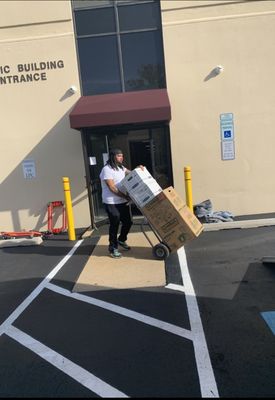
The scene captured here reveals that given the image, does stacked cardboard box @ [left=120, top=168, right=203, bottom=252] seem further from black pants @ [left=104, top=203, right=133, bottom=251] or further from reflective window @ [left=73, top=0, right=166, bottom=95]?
reflective window @ [left=73, top=0, right=166, bottom=95]

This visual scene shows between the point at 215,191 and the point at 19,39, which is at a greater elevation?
the point at 19,39

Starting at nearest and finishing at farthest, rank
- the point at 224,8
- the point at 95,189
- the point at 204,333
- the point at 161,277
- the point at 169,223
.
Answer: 1. the point at 204,333
2. the point at 161,277
3. the point at 169,223
4. the point at 224,8
5. the point at 95,189

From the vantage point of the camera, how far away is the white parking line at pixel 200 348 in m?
3.16

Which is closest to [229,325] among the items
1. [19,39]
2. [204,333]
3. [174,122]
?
[204,333]

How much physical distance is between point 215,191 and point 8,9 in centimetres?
660

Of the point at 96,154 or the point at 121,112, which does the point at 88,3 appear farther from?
the point at 96,154

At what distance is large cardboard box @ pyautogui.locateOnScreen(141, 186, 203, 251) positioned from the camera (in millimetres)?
6273

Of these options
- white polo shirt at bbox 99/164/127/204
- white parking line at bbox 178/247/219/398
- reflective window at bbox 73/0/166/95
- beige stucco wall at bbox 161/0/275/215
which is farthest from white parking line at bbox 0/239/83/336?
reflective window at bbox 73/0/166/95

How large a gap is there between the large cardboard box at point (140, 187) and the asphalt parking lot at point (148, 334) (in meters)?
1.13

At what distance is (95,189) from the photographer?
1005 cm

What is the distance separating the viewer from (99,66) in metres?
9.84

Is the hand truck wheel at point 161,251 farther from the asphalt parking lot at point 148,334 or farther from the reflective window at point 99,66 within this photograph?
the reflective window at point 99,66

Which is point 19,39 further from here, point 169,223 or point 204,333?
point 204,333

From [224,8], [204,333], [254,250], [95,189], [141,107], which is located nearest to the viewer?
[204,333]
